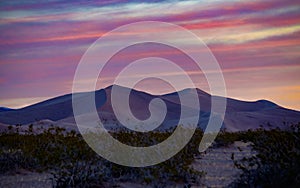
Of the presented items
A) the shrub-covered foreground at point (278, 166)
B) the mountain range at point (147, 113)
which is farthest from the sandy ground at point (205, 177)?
the mountain range at point (147, 113)

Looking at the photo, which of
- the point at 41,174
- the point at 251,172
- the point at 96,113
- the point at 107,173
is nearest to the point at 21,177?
the point at 41,174

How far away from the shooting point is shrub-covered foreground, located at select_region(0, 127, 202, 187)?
8641 millimetres

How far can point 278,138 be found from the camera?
8.58 m

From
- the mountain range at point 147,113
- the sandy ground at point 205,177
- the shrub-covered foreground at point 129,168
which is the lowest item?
the sandy ground at point 205,177

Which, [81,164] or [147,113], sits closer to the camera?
[81,164]

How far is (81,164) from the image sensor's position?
9.02 meters

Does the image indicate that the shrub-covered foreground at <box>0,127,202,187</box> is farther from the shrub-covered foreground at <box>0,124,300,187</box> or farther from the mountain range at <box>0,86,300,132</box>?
the mountain range at <box>0,86,300,132</box>

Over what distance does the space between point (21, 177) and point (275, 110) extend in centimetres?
5212

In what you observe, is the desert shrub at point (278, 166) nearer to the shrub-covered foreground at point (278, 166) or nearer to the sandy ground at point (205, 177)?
the shrub-covered foreground at point (278, 166)

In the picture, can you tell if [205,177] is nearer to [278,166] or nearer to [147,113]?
[278,166]

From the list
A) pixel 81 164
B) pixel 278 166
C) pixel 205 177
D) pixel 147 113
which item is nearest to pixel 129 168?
pixel 81 164

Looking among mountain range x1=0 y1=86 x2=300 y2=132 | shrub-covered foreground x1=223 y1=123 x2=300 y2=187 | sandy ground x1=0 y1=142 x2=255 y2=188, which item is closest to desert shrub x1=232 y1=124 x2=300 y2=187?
shrub-covered foreground x1=223 y1=123 x2=300 y2=187

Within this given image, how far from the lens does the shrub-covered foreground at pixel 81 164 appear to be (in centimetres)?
864

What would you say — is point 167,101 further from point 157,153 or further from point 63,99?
point 157,153
